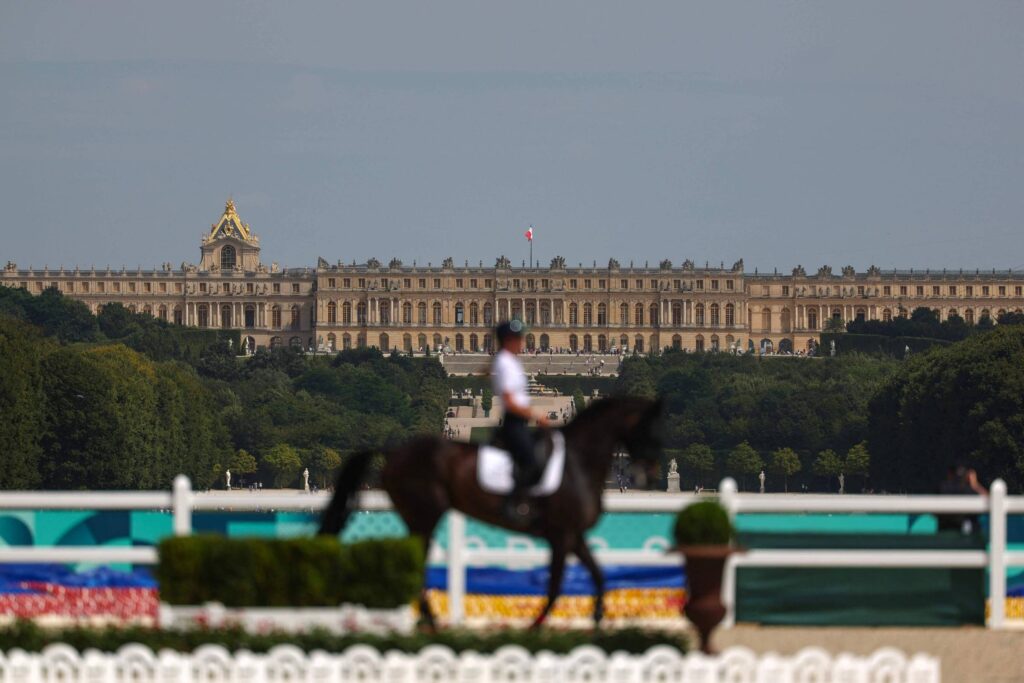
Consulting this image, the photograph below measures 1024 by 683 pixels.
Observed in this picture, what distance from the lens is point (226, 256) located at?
17062cm

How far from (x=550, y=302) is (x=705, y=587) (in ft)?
476

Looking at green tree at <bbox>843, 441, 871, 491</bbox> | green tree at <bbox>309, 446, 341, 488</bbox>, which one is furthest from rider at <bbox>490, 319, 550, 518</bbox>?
green tree at <bbox>309, 446, 341, 488</bbox>

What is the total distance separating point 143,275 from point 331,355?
30833mm

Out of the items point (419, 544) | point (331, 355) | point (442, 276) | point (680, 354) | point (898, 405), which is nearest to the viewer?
point (419, 544)

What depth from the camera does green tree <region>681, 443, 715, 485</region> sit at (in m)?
80.1

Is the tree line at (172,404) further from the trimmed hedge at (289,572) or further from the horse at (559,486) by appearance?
the trimmed hedge at (289,572)

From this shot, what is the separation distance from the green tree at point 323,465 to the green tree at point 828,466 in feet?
51.9

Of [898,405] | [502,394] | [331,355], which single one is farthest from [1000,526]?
[331,355]

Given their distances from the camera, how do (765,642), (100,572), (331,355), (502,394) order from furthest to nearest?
(331,355), (100,572), (765,642), (502,394)

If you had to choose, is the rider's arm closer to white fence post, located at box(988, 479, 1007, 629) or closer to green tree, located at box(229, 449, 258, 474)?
white fence post, located at box(988, 479, 1007, 629)

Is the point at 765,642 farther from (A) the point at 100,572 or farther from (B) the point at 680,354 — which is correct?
(B) the point at 680,354

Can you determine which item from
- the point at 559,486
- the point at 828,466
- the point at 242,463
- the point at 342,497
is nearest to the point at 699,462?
the point at 828,466

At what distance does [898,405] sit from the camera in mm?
65438

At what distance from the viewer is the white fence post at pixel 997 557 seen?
529 inches
